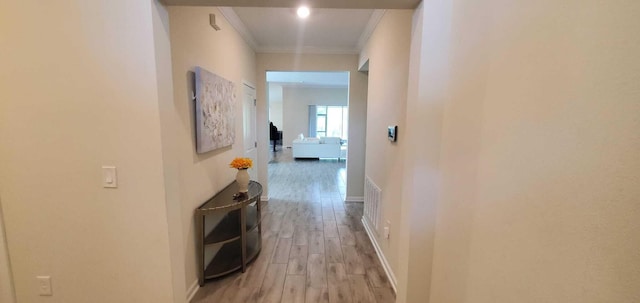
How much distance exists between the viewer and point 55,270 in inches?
60.8

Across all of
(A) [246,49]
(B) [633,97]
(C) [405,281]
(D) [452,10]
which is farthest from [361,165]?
(B) [633,97]

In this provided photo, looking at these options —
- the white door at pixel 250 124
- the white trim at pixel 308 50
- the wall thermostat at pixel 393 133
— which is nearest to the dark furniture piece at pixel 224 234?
the white door at pixel 250 124

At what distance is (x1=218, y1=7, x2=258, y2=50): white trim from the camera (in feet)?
8.98

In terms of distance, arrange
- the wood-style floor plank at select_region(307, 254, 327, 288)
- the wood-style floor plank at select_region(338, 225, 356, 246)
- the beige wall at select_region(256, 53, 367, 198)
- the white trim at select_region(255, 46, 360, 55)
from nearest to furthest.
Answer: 1. the wood-style floor plank at select_region(307, 254, 327, 288)
2. the wood-style floor plank at select_region(338, 225, 356, 246)
3. the white trim at select_region(255, 46, 360, 55)
4. the beige wall at select_region(256, 53, 367, 198)

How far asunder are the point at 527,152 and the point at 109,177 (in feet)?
6.39

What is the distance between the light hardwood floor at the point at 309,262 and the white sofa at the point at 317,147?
395 cm

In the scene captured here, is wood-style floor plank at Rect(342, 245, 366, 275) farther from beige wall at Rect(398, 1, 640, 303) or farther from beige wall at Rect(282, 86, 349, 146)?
beige wall at Rect(282, 86, 349, 146)

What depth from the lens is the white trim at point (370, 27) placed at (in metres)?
2.72

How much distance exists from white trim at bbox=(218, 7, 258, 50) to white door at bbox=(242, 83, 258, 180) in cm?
63

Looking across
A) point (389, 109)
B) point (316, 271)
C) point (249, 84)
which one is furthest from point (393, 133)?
point (249, 84)

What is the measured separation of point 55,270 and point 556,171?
248 cm

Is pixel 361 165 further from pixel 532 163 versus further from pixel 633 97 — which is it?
pixel 633 97

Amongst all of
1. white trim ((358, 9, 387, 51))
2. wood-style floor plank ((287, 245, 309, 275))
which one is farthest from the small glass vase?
white trim ((358, 9, 387, 51))

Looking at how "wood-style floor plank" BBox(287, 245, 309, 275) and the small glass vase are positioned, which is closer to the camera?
"wood-style floor plank" BBox(287, 245, 309, 275)
